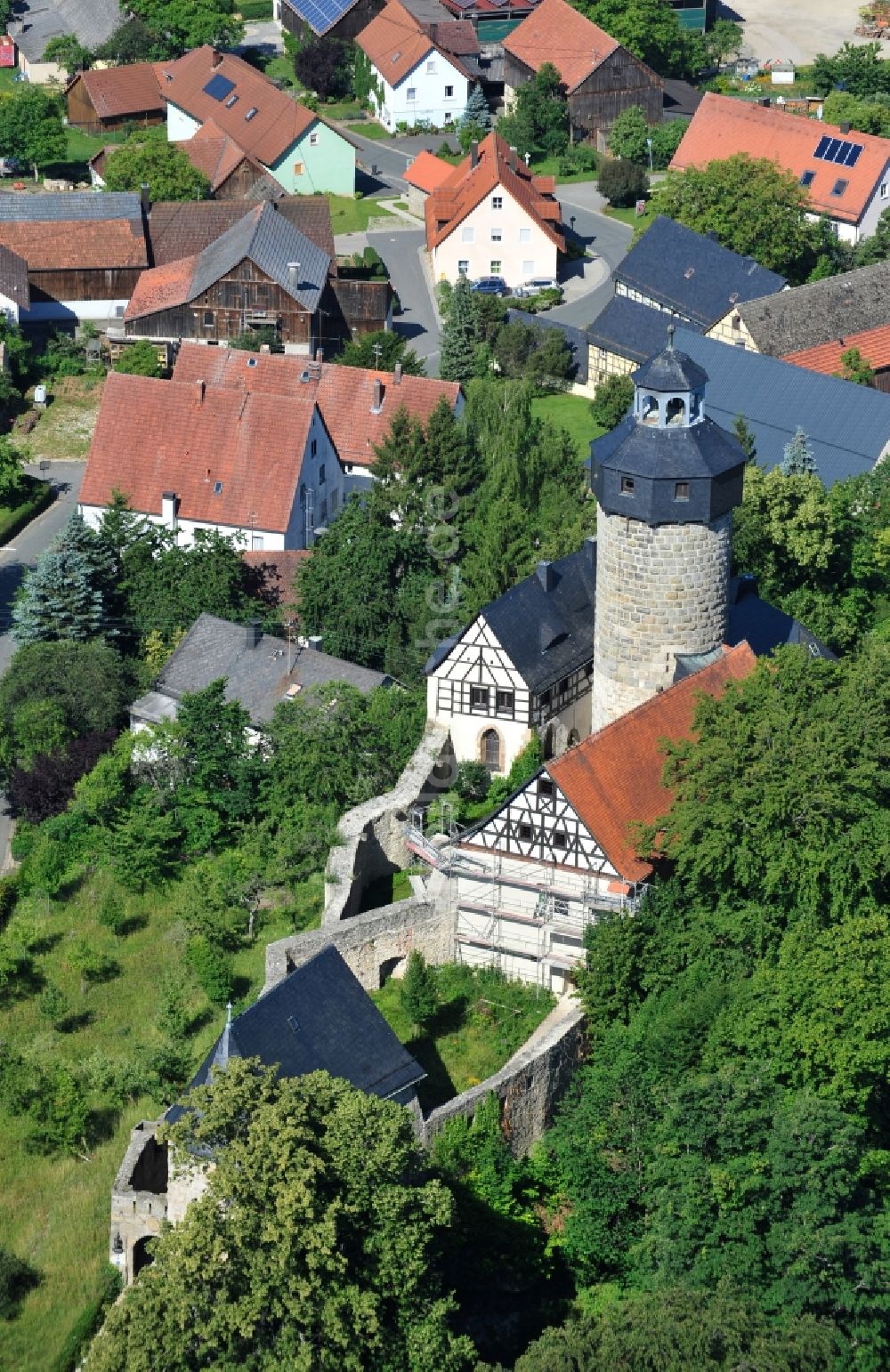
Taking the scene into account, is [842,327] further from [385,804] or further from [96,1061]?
[96,1061]

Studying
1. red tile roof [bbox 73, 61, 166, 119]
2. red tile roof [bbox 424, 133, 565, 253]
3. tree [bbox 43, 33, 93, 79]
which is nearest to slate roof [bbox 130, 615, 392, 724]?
red tile roof [bbox 424, 133, 565, 253]

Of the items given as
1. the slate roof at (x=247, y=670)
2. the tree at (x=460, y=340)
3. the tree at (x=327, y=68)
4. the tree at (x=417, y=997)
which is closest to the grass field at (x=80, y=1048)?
the tree at (x=417, y=997)

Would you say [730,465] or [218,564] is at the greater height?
[730,465]

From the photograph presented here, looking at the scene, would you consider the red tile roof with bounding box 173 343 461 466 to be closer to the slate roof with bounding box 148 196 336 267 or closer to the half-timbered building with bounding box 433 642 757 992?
the slate roof with bounding box 148 196 336 267

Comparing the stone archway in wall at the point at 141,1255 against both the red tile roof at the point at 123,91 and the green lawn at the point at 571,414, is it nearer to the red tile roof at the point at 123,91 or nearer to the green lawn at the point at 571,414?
the green lawn at the point at 571,414

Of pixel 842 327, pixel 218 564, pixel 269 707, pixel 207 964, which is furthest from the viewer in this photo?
pixel 842 327

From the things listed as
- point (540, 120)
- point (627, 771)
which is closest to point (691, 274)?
point (540, 120)

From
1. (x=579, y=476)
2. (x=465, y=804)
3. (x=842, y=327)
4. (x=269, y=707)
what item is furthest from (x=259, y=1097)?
(x=842, y=327)
